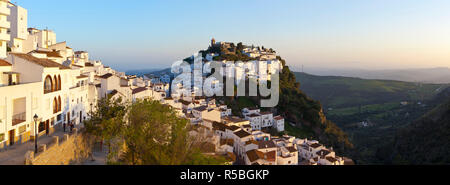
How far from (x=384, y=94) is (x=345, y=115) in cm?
A: 4812

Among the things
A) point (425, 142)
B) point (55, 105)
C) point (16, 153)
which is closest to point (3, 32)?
point (55, 105)

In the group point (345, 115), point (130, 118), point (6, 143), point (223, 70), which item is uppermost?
point (223, 70)

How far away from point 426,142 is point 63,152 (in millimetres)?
76879

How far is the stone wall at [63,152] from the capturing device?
13.2 meters

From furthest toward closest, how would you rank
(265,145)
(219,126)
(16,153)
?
(219,126) → (265,145) → (16,153)

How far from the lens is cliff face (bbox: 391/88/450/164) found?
57553 millimetres

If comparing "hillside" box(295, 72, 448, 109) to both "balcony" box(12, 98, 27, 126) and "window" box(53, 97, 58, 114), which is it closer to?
"window" box(53, 97, 58, 114)

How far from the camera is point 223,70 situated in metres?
85.1

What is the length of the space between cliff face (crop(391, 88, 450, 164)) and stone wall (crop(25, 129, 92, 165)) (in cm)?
6151

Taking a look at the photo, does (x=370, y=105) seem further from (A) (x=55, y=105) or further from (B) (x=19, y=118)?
(B) (x=19, y=118)

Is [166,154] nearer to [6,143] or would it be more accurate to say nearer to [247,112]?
[6,143]

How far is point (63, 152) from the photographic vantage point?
15.4 meters

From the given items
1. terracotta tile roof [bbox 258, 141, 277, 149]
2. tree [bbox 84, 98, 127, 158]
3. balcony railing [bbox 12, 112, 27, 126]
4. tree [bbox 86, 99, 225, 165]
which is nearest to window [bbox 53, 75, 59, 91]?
balcony railing [bbox 12, 112, 27, 126]
